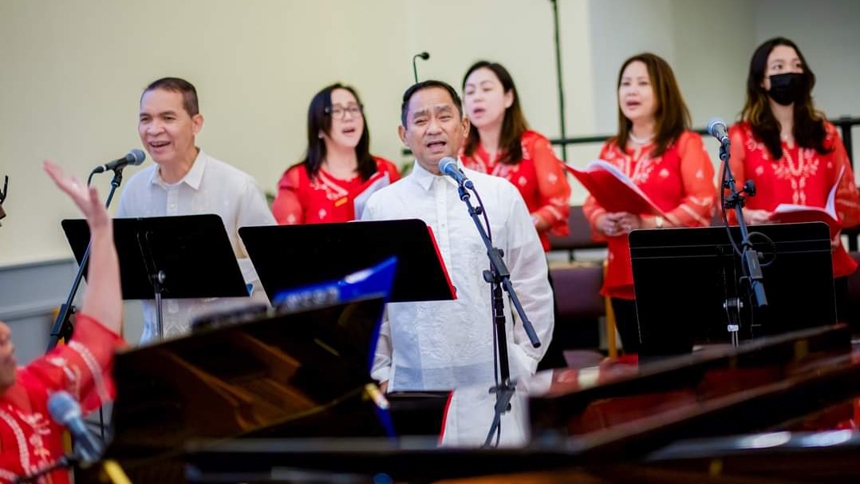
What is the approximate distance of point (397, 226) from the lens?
3076 millimetres

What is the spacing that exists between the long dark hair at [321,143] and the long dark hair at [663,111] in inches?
41.5

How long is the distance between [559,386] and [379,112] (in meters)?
5.42

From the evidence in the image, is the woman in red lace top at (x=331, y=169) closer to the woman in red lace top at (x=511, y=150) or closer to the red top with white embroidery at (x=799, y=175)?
the woman in red lace top at (x=511, y=150)

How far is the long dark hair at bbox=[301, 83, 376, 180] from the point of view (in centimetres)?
480

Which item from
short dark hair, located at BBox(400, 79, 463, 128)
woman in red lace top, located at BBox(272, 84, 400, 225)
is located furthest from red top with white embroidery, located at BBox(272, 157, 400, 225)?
short dark hair, located at BBox(400, 79, 463, 128)

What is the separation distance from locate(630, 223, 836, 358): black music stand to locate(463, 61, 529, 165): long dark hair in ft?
5.07

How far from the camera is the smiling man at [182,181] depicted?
13.0ft

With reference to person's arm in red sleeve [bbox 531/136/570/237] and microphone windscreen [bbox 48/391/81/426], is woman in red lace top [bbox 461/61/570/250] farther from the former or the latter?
microphone windscreen [bbox 48/391/81/426]

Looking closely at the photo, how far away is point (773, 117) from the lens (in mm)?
4434

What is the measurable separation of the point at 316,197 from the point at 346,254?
5.09 feet

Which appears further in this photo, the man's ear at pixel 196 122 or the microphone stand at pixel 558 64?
the microphone stand at pixel 558 64

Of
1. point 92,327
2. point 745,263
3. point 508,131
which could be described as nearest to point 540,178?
point 508,131

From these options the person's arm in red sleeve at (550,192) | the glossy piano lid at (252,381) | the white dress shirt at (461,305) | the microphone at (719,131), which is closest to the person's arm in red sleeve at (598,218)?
the person's arm in red sleeve at (550,192)

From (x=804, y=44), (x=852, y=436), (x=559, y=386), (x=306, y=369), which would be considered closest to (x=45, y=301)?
(x=306, y=369)
